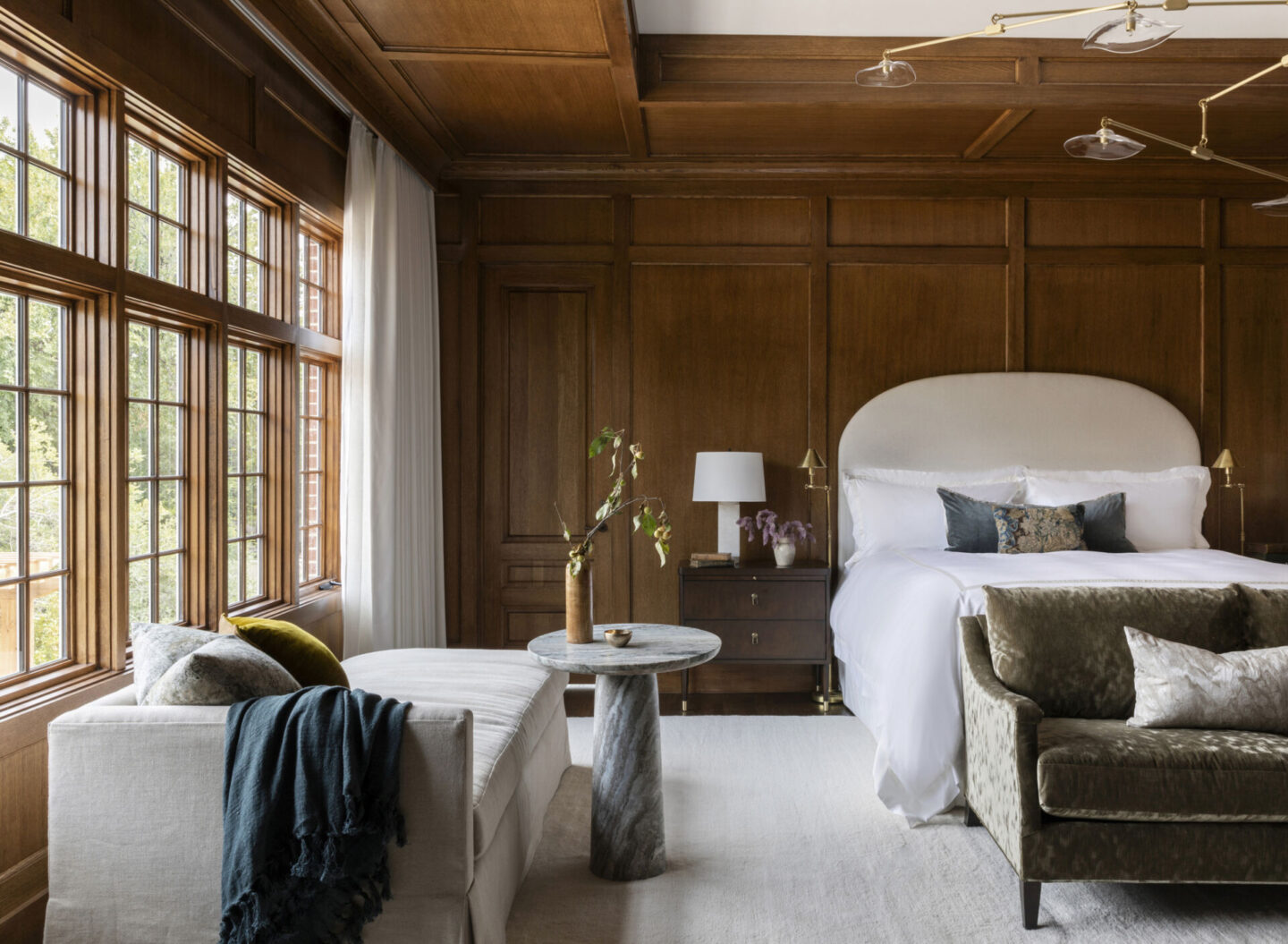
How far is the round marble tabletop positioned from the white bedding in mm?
742

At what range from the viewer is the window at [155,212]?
9.75ft

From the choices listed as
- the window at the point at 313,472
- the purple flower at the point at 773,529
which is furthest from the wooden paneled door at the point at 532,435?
the window at the point at 313,472

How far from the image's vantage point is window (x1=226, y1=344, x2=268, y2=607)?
3.54 m

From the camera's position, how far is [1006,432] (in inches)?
195

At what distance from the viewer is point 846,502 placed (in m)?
4.97

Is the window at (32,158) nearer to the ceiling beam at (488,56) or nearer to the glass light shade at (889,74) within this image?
the ceiling beam at (488,56)

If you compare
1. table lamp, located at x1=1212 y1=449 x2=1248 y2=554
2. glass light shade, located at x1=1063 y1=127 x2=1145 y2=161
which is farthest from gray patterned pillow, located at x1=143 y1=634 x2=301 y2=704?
table lamp, located at x1=1212 y1=449 x2=1248 y2=554

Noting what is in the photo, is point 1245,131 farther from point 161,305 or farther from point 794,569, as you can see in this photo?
point 161,305

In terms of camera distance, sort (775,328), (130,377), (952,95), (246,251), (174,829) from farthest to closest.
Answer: (775,328)
(952,95)
(246,251)
(130,377)
(174,829)

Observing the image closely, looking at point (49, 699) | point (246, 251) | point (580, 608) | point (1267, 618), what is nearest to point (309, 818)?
point (49, 699)

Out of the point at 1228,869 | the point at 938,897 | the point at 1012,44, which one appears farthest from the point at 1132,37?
the point at 938,897

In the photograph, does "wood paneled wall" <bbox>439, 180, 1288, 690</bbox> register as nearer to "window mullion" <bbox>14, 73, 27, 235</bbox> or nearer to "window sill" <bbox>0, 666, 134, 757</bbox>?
"window sill" <bbox>0, 666, 134, 757</bbox>

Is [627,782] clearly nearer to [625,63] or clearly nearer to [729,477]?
[729,477]

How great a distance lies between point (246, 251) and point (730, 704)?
3.05 metres
